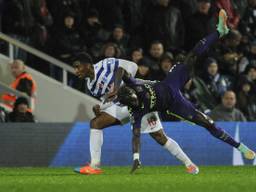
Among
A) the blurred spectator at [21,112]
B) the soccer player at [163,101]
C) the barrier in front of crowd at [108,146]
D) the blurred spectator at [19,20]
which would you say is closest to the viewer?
the soccer player at [163,101]

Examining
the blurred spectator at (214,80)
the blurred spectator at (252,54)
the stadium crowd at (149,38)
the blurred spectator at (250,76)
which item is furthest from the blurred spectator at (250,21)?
the blurred spectator at (214,80)

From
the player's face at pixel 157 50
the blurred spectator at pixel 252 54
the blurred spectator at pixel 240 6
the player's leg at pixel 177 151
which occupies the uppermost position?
the blurred spectator at pixel 240 6

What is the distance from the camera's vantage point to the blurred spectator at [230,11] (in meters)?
21.5

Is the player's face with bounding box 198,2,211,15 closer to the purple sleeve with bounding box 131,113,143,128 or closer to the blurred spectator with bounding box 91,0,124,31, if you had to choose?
the blurred spectator with bounding box 91,0,124,31

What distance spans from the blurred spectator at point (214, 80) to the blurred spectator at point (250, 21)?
9.63 feet

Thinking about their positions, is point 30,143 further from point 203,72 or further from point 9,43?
point 203,72

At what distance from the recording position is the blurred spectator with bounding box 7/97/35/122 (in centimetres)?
1764

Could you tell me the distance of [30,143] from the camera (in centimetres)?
1731

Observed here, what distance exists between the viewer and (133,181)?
12016 millimetres

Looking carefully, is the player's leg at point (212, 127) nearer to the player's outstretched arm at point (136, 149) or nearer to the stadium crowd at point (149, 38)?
the player's outstretched arm at point (136, 149)

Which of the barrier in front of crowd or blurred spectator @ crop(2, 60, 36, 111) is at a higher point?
blurred spectator @ crop(2, 60, 36, 111)

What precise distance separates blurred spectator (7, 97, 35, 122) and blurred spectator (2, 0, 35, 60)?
191cm

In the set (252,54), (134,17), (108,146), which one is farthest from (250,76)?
(108,146)

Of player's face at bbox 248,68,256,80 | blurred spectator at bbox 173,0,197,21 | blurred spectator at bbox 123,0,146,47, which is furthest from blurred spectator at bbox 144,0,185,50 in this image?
player's face at bbox 248,68,256,80
